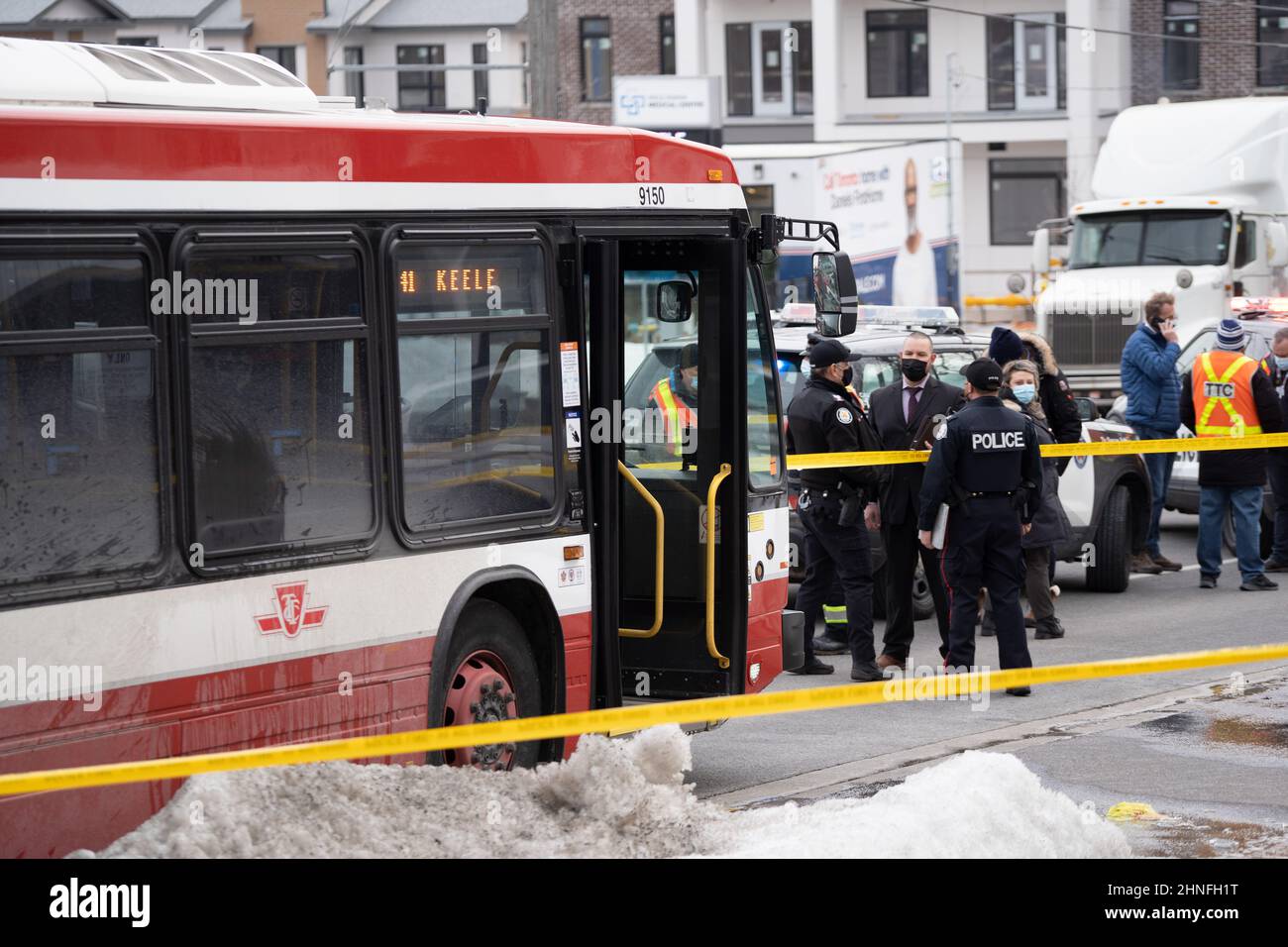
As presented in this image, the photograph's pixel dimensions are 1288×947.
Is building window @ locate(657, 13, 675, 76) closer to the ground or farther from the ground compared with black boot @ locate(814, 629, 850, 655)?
farther from the ground

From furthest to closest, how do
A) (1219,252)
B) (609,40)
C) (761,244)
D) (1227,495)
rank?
1. (609,40)
2. (1219,252)
3. (1227,495)
4. (761,244)

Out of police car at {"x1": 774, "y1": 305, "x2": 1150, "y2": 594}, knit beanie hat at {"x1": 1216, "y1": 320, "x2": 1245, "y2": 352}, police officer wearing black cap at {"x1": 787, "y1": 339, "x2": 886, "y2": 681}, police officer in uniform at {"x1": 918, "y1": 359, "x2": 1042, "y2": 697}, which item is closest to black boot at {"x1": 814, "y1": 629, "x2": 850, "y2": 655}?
police officer wearing black cap at {"x1": 787, "y1": 339, "x2": 886, "y2": 681}

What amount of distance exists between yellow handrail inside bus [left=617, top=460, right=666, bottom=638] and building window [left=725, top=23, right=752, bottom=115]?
4287 centimetres

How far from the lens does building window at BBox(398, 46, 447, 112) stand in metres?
66.4

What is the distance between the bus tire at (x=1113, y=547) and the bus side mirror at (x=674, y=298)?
243 inches

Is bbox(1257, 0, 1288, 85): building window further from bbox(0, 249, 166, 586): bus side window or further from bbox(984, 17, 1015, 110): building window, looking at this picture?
bbox(0, 249, 166, 586): bus side window

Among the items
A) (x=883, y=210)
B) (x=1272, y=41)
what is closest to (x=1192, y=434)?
(x=883, y=210)

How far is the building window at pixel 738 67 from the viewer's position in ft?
164
